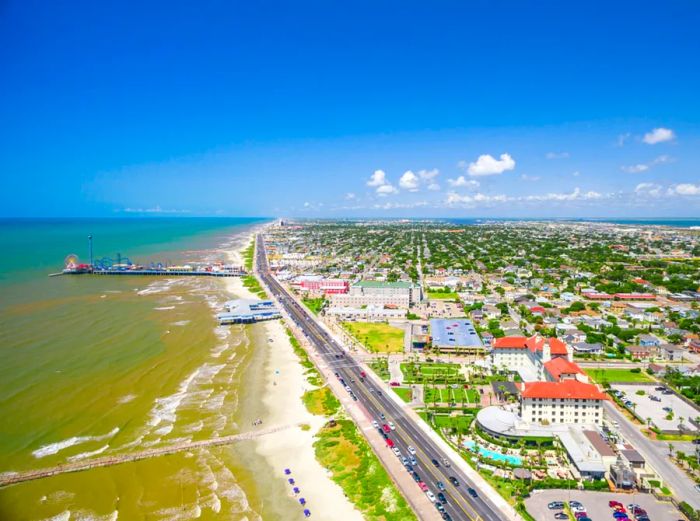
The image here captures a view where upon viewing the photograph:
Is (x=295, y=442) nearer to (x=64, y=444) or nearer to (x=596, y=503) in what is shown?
(x=64, y=444)

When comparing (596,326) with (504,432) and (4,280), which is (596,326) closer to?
(504,432)

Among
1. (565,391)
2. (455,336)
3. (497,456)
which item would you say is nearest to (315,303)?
(455,336)

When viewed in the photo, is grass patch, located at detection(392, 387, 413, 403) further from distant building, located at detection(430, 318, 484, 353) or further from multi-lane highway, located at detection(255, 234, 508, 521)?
distant building, located at detection(430, 318, 484, 353)

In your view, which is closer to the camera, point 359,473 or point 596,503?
point 596,503

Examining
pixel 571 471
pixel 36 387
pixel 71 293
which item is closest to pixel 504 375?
pixel 571 471

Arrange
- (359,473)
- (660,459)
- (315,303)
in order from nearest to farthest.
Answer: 1. (359,473)
2. (660,459)
3. (315,303)

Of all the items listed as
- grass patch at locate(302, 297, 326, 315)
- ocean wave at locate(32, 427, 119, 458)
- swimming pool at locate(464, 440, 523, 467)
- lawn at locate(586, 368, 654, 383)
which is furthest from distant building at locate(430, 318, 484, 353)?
ocean wave at locate(32, 427, 119, 458)

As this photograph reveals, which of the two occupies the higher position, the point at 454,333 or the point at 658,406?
the point at 454,333

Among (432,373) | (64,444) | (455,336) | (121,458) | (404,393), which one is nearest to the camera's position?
(121,458)
